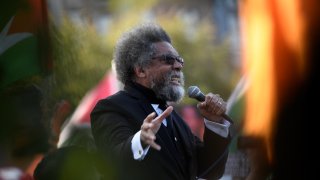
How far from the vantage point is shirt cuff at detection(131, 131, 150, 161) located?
6.61ft

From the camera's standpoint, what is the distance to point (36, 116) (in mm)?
2414

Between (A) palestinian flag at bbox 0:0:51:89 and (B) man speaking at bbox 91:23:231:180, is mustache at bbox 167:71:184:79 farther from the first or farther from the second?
(A) palestinian flag at bbox 0:0:51:89

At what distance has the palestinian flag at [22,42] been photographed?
2.44 metres

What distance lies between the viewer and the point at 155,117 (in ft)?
7.34

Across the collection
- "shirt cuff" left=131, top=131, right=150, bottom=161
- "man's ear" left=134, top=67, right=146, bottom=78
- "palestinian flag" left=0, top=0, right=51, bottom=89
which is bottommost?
"shirt cuff" left=131, top=131, right=150, bottom=161

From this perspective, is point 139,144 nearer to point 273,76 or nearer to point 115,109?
point 115,109

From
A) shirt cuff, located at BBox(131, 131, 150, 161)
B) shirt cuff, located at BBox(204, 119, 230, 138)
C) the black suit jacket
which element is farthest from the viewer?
shirt cuff, located at BBox(204, 119, 230, 138)

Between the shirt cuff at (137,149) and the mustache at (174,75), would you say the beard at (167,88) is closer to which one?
the mustache at (174,75)

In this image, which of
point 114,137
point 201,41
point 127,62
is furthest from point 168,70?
point 201,41

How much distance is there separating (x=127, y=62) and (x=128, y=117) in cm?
26

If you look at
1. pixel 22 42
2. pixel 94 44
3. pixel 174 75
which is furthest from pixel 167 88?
pixel 22 42

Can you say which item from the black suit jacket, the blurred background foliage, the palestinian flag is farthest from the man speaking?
the palestinian flag

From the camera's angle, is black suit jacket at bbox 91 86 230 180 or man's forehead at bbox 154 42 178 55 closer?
black suit jacket at bbox 91 86 230 180

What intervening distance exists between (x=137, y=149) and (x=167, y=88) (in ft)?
1.24
